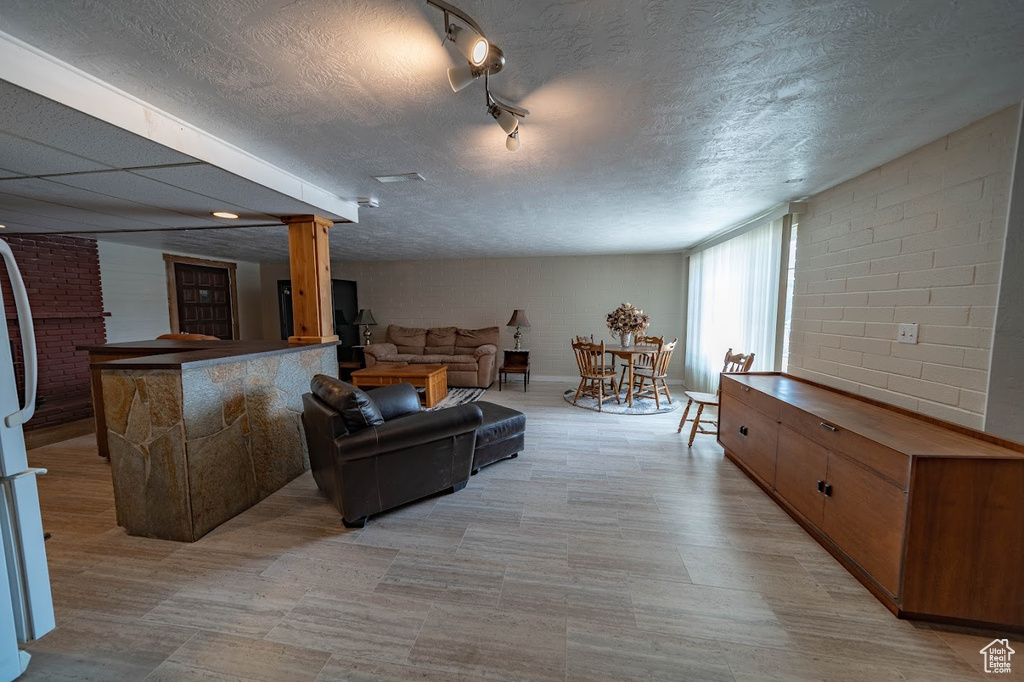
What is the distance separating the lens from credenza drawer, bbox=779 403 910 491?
152 centimetres

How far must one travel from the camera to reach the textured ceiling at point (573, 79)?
115 cm

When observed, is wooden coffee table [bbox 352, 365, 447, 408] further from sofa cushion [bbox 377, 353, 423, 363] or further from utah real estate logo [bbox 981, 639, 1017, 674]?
utah real estate logo [bbox 981, 639, 1017, 674]

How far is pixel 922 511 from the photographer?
1454mm

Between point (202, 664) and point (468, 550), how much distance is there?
3.65 ft

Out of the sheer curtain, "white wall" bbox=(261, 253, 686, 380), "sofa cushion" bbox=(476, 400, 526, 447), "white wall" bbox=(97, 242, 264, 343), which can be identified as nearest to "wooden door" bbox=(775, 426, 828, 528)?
the sheer curtain

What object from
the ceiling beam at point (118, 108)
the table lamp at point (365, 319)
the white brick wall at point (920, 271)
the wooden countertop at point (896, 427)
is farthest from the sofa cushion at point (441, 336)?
the white brick wall at point (920, 271)

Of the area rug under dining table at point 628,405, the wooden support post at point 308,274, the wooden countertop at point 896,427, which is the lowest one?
the area rug under dining table at point 628,405

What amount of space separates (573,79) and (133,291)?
674 centimetres

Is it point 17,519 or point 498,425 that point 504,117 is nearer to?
point 498,425

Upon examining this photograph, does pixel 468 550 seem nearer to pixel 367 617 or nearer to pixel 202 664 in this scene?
pixel 367 617

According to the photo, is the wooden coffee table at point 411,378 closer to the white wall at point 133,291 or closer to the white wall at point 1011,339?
the white wall at point 133,291

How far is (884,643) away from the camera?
4.62 ft

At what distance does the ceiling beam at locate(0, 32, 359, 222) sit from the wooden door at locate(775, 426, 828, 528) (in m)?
3.74

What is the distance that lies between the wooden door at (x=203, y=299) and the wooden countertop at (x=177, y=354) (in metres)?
3.35
